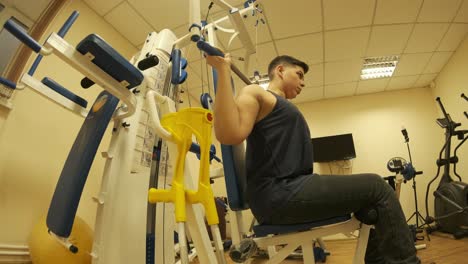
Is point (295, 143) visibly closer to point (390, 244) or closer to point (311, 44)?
point (390, 244)

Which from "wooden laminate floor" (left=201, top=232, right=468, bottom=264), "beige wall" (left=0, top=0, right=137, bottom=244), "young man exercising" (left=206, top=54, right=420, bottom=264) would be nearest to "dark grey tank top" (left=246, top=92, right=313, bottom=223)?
"young man exercising" (left=206, top=54, right=420, bottom=264)

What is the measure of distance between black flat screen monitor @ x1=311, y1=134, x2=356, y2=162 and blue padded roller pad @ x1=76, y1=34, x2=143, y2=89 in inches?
151

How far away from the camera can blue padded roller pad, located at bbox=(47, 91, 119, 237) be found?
1073 mm

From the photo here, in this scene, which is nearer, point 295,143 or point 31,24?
point 295,143

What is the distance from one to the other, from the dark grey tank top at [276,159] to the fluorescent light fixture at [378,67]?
3.39 m

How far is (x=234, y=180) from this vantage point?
1.00 metres

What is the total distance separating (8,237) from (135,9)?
85.2 inches

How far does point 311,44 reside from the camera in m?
3.20

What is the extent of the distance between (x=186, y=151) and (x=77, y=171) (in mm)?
666

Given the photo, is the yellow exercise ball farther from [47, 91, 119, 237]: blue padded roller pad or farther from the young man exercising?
the young man exercising

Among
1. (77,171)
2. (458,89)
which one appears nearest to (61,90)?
(77,171)

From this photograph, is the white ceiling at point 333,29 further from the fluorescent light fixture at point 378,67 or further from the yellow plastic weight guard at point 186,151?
the yellow plastic weight guard at point 186,151

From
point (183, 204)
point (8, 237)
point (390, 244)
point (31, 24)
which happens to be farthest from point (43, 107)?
point (390, 244)

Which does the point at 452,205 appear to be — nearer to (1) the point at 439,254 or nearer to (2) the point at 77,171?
(1) the point at 439,254
